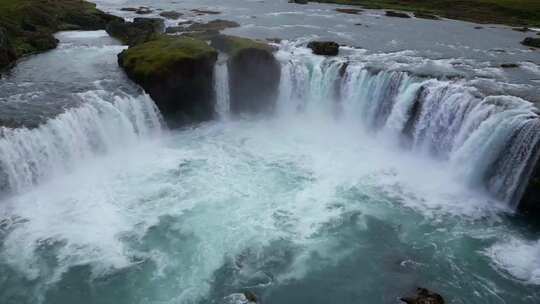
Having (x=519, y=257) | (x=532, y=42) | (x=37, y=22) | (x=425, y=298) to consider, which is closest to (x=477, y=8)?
(x=532, y=42)

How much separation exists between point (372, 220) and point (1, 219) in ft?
51.3

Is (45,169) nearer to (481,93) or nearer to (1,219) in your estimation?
(1,219)

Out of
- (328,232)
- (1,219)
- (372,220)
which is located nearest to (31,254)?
(1,219)

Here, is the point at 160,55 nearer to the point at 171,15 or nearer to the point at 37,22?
the point at 37,22

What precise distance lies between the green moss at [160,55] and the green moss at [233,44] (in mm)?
1911

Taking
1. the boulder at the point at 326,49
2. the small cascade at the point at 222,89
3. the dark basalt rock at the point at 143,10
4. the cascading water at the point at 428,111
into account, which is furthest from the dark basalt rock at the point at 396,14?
the small cascade at the point at 222,89

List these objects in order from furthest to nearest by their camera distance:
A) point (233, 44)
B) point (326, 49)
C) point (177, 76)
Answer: point (326, 49) < point (233, 44) < point (177, 76)

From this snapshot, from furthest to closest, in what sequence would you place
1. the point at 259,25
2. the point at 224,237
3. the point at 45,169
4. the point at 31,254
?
the point at 259,25 → the point at 45,169 → the point at 224,237 → the point at 31,254

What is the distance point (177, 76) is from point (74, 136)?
300 inches

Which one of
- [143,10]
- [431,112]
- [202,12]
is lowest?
[431,112]

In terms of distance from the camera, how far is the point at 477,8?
57.3m

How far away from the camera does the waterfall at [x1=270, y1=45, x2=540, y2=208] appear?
70.4ft

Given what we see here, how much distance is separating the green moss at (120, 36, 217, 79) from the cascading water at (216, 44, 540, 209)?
2.05 m

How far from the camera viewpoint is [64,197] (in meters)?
21.9
